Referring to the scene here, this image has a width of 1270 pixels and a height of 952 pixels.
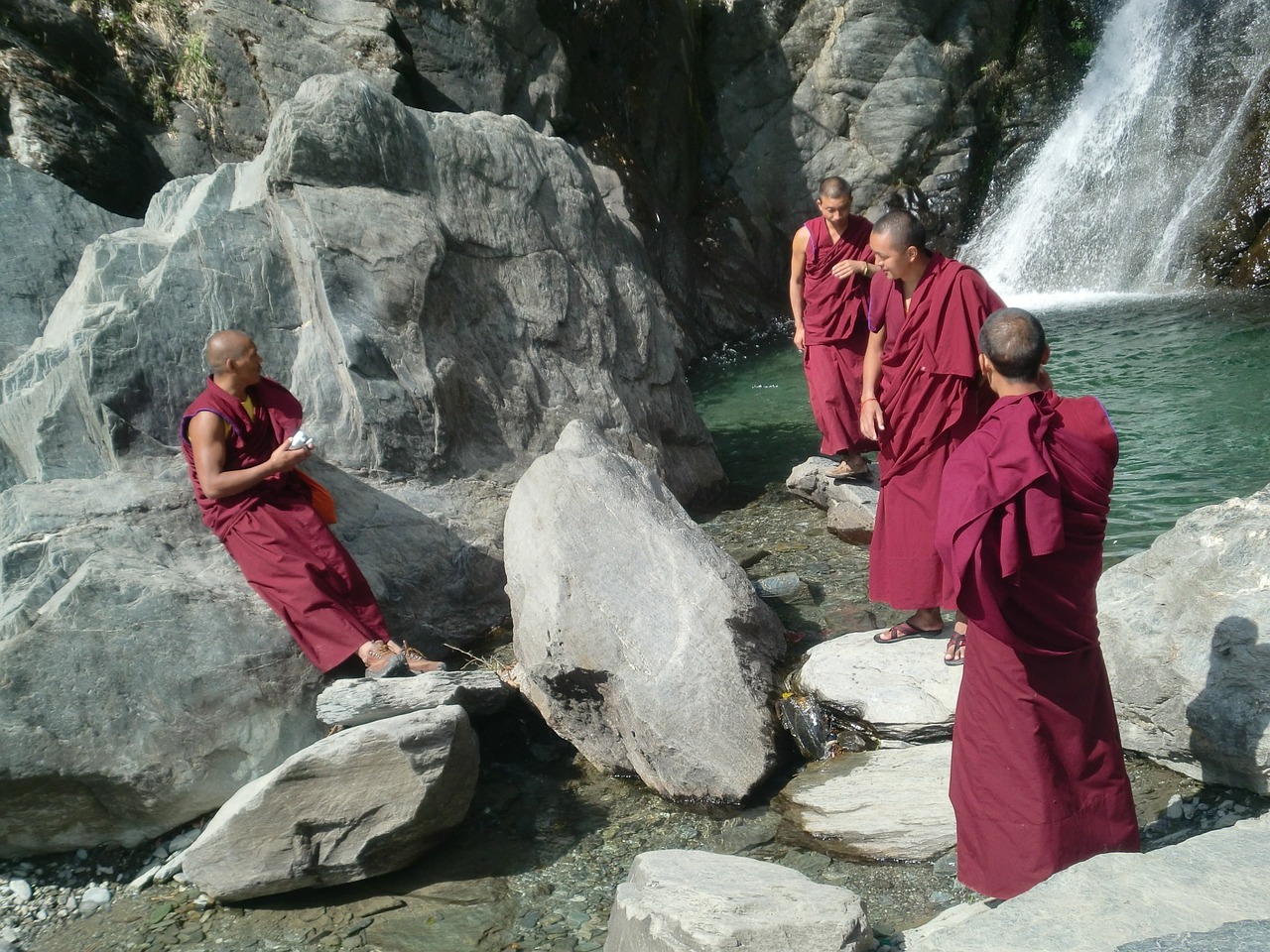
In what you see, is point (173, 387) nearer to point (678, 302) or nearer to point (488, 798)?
point (488, 798)

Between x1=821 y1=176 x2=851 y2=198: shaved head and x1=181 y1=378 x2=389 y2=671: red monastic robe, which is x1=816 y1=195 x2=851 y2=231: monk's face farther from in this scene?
x1=181 y1=378 x2=389 y2=671: red monastic robe

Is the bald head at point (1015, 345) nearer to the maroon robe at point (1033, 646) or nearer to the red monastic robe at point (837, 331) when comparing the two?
the maroon robe at point (1033, 646)

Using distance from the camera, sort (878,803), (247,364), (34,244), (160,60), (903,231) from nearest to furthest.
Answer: (878,803), (903,231), (247,364), (34,244), (160,60)

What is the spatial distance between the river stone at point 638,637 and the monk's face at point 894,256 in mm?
1597

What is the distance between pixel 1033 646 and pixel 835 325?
4266mm

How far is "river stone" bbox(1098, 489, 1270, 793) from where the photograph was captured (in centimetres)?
388

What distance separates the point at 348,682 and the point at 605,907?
5.05ft

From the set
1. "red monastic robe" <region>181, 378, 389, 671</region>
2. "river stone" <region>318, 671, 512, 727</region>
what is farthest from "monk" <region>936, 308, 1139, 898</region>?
"red monastic robe" <region>181, 378, 389, 671</region>

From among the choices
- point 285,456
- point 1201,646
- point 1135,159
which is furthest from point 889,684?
point 1135,159

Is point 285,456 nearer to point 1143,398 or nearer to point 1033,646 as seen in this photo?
point 1033,646

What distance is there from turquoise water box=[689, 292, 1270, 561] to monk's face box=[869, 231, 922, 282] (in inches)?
92.2

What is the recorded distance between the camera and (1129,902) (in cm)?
260

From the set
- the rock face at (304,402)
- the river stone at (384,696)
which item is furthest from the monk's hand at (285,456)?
the river stone at (384,696)

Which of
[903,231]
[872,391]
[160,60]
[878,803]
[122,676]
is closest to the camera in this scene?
[878,803]
